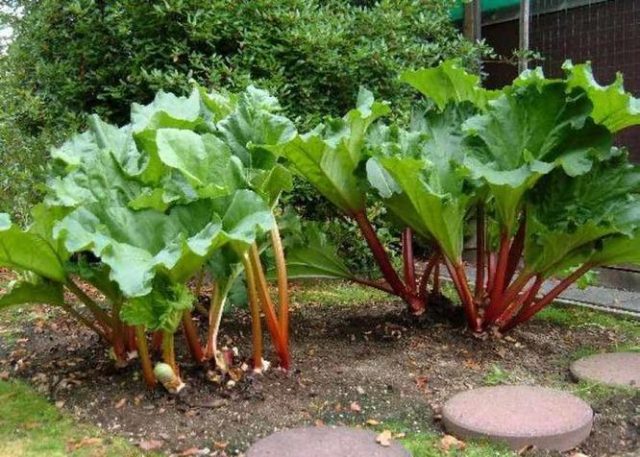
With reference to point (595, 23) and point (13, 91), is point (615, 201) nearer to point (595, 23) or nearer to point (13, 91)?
point (595, 23)

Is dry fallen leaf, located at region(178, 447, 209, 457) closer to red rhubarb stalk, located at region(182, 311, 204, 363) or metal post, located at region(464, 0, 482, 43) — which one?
red rhubarb stalk, located at region(182, 311, 204, 363)

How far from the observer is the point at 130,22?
14.3 ft

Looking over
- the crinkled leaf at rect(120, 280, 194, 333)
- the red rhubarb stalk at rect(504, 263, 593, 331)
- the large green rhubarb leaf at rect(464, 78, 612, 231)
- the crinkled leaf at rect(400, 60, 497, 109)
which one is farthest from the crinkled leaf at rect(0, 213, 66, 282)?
the red rhubarb stalk at rect(504, 263, 593, 331)

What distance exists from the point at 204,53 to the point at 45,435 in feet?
8.66

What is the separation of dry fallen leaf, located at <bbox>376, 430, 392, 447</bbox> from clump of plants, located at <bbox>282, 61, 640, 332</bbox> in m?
1.01

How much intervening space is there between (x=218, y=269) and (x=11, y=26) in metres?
3.61

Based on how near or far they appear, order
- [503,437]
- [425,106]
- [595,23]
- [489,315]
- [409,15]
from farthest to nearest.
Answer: [595,23]
[409,15]
[425,106]
[489,315]
[503,437]

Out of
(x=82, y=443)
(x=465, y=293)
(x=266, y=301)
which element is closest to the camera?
(x=82, y=443)

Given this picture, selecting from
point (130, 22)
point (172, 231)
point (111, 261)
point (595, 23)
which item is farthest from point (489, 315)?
point (595, 23)

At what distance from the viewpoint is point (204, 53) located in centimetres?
450

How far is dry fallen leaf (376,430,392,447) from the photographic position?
→ 238cm

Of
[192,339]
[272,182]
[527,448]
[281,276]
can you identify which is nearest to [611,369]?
[527,448]

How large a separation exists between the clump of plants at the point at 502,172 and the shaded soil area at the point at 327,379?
0.95ft

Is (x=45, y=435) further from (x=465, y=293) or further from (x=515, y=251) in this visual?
(x=515, y=251)
